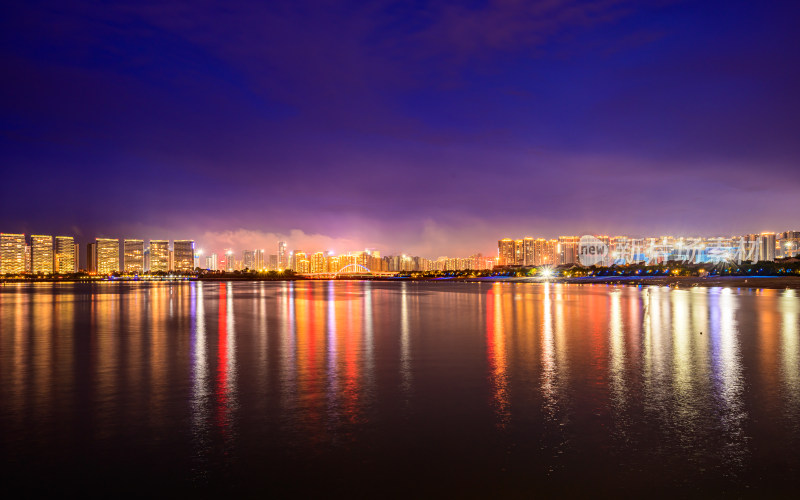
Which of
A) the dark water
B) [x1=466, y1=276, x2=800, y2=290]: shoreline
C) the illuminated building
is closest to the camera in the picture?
the dark water

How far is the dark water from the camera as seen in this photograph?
6102 mm

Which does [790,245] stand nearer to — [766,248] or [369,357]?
[766,248]

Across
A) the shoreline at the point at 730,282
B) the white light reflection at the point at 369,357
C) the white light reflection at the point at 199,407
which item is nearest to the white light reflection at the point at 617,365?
the white light reflection at the point at 369,357

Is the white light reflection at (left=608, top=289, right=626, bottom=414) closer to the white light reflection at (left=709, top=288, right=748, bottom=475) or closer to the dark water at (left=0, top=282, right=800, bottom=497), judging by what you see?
the dark water at (left=0, top=282, right=800, bottom=497)

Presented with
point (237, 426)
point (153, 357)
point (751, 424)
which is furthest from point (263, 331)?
point (751, 424)

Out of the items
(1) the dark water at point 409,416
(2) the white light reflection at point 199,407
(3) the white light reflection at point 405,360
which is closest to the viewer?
(1) the dark water at point 409,416

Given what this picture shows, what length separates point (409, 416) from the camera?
8.61 m

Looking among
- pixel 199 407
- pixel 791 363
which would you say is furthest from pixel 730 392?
pixel 199 407

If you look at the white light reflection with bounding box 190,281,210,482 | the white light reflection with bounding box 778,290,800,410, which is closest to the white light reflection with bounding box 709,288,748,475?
the white light reflection with bounding box 778,290,800,410

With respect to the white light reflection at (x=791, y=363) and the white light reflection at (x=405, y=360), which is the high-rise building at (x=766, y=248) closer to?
the white light reflection at (x=791, y=363)

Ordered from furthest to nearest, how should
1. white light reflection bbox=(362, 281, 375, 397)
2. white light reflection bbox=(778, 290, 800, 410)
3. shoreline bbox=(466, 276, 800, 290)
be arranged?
shoreline bbox=(466, 276, 800, 290) → white light reflection bbox=(362, 281, 375, 397) → white light reflection bbox=(778, 290, 800, 410)

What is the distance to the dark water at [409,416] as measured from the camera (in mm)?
6102

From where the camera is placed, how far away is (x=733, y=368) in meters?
12.4

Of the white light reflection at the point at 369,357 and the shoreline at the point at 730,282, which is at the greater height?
the white light reflection at the point at 369,357
